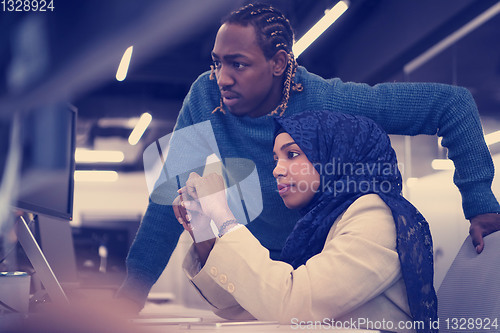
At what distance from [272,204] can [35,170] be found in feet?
2.13

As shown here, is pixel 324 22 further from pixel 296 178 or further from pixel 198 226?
pixel 198 226

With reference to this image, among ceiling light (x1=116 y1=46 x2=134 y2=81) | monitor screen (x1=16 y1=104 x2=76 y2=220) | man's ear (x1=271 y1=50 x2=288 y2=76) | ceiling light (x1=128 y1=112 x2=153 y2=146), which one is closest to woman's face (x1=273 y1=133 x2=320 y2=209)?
man's ear (x1=271 y1=50 x2=288 y2=76)

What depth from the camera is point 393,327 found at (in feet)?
3.39

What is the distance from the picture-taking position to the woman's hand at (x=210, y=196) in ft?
3.39

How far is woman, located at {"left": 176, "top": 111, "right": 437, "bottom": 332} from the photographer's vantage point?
95 cm

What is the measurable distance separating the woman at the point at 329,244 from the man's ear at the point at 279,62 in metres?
0.35

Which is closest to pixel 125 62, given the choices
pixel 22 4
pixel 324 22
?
pixel 324 22

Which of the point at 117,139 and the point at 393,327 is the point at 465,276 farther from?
the point at 117,139

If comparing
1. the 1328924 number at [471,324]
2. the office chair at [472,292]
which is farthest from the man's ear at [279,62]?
the 1328924 number at [471,324]

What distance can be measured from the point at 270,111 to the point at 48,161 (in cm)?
64

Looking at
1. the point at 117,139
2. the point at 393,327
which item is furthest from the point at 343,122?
the point at 117,139

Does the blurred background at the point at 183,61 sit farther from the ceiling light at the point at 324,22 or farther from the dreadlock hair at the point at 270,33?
the dreadlock hair at the point at 270,33

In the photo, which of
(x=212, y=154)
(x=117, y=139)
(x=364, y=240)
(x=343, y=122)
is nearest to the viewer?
(x=364, y=240)

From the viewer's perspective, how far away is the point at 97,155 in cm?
1141
